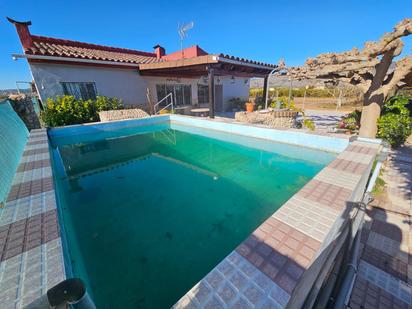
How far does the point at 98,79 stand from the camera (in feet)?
33.7

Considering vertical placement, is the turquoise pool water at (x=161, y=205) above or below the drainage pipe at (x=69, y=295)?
below

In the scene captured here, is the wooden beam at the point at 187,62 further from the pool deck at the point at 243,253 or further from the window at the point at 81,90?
the pool deck at the point at 243,253

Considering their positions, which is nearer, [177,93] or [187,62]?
[187,62]

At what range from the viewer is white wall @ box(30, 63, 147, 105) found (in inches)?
341

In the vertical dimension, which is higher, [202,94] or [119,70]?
[119,70]

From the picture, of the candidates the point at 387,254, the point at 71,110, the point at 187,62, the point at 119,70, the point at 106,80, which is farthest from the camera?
the point at 119,70

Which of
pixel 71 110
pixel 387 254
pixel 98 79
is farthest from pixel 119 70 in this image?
pixel 387 254

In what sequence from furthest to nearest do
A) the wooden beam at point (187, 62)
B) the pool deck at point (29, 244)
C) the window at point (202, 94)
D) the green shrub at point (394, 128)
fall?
the window at point (202, 94), the wooden beam at point (187, 62), the green shrub at point (394, 128), the pool deck at point (29, 244)

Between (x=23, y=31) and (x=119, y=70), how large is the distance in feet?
13.9

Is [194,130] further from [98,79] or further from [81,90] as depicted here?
[81,90]

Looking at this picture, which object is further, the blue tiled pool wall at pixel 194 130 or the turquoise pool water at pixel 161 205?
the blue tiled pool wall at pixel 194 130

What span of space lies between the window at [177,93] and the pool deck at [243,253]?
38.3 ft

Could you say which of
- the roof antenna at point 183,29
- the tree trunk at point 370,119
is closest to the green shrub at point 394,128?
the tree trunk at point 370,119

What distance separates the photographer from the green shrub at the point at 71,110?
8.22m
